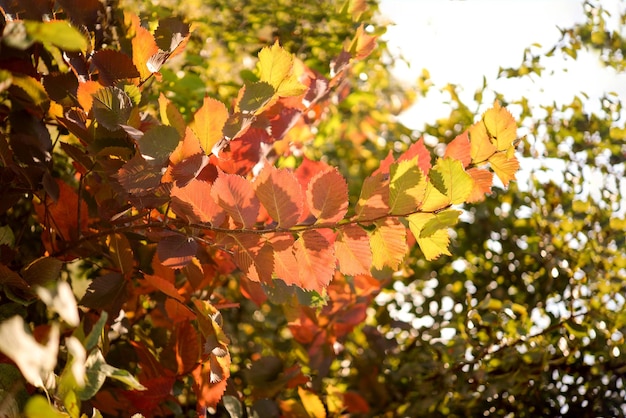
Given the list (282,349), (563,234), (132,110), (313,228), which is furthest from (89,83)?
(563,234)

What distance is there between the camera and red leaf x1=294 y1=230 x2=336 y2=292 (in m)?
0.63

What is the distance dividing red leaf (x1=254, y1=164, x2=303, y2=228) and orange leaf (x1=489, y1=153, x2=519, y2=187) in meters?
0.21

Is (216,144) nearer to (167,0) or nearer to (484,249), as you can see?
(484,249)

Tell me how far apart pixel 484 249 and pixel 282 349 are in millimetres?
466

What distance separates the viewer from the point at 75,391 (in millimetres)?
432

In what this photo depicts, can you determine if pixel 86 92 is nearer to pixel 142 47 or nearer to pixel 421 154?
pixel 142 47

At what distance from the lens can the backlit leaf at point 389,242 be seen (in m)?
0.64

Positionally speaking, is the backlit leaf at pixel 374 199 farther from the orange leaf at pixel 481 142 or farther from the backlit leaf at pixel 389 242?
the orange leaf at pixel 481 142

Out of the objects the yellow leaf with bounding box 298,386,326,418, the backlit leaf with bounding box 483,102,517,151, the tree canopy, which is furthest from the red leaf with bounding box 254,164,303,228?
the yellow leaf with bounding box 298,386,326,418

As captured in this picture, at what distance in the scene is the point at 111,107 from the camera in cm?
61

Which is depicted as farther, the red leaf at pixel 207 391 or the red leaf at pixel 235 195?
the red leaf at pixel 207 391

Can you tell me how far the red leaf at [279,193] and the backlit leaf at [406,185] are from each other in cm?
8

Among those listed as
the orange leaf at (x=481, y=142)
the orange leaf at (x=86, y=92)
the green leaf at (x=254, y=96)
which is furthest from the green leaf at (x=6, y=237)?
the orange leaf at (x=481, y=142)

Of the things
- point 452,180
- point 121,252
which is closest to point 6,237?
point 121,252
